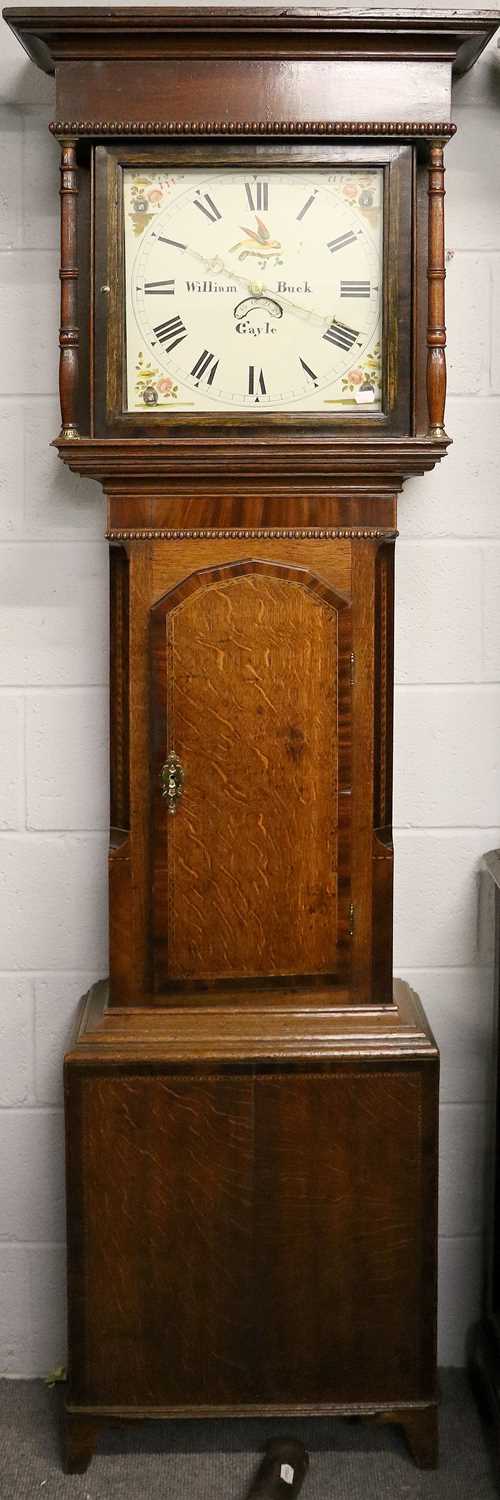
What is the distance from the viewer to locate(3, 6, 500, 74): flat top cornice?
→ 5.89 feet

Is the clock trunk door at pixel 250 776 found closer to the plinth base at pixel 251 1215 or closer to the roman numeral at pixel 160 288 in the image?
the plinth base at pixel 251 1215

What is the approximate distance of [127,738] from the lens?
6.44 ft

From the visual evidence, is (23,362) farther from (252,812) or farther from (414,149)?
(252,812)

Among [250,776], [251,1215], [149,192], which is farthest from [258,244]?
[251,1215]

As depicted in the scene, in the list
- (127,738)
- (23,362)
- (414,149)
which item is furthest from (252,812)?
(414,149)

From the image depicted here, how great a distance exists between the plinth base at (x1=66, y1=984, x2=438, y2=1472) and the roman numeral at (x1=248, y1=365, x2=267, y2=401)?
937 millimetres

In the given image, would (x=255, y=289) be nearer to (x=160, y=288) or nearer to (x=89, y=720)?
(x=160, y=288)

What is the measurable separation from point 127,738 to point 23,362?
66cm

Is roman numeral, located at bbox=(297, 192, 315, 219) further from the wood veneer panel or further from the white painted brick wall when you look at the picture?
the wood veneer panel

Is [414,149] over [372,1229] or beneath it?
over

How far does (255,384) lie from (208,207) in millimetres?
265

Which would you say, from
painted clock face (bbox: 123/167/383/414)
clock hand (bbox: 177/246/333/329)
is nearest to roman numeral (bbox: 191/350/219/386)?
painted clock face (bbox: 123/167/383/414)

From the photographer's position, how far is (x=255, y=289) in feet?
6.19

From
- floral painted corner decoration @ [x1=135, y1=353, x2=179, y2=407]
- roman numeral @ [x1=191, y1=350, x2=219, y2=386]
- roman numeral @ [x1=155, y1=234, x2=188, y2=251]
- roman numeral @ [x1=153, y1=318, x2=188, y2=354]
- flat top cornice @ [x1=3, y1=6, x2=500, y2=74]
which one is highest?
flat top cornice @ [x1=3, y1=6, x2=500, y2=74]
